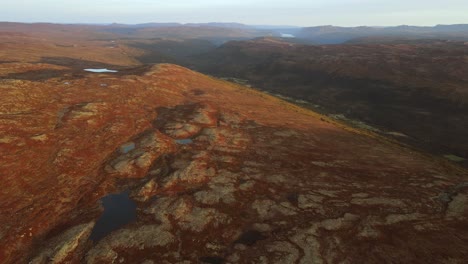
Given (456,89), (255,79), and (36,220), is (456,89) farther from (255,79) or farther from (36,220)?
(36,220)

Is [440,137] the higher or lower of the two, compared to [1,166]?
lower

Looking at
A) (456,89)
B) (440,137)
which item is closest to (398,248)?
(440,137)

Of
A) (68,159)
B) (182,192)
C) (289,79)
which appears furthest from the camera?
(289,79)

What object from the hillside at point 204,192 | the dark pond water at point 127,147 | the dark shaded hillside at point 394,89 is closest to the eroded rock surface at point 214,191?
the hillside at point 204,192

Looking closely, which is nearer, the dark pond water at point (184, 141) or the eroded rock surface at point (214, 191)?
the eroded rock surface at point (214, 191)

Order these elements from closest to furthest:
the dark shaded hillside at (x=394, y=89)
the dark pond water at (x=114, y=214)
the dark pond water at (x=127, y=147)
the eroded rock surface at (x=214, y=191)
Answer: the eroded rock surface at (x=214, y=191) → the dark pond water at (x=114, y=214) → the dark pond water at (x=127, y=147) → the dark shaded hillside at (x=394, y=89)

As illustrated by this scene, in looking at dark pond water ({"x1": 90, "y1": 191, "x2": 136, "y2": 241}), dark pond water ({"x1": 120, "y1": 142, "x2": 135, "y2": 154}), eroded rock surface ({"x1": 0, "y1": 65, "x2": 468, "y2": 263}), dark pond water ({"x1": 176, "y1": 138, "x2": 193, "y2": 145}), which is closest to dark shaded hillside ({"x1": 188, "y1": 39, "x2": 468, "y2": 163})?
eroded rock surface ({"x1": 0, "y1": 65, "x2": 468, "y2": 263})

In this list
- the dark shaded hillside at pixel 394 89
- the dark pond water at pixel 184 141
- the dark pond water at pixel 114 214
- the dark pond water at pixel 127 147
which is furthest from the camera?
the dark shaded hillside at pixel 394 89

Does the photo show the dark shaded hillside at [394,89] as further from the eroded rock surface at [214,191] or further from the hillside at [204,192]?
the hillside at [204,192]
